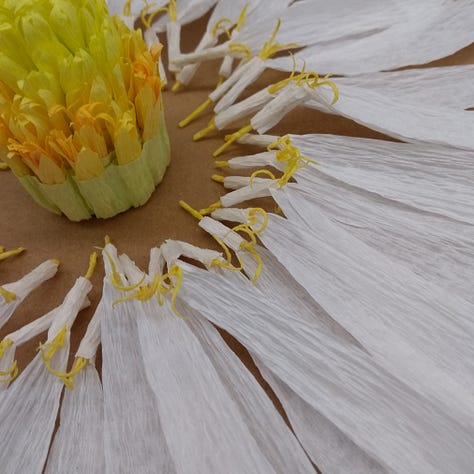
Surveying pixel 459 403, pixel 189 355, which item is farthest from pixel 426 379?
pixel 189 355

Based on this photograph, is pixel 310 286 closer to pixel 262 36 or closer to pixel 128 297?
pixel 128 297

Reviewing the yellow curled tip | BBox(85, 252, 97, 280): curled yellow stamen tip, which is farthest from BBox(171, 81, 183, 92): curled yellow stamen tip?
the yellow curled tip

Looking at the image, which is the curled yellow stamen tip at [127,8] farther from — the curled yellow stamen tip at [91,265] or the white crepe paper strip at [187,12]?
the curled yellow stamen tip at [91,265]

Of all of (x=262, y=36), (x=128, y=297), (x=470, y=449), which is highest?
(x=262, y=36)

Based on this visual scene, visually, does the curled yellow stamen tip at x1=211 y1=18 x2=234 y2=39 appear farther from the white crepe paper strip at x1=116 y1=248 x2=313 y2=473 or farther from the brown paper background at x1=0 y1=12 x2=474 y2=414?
the white crepe paper strip at x1=116 y1=248 x2=313 y2=473

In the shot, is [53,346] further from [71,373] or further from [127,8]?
[127,8]

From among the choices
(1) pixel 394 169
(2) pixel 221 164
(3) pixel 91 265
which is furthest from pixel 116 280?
(1) pixel 394 169

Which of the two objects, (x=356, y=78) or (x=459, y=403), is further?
(x=356, y=78)
